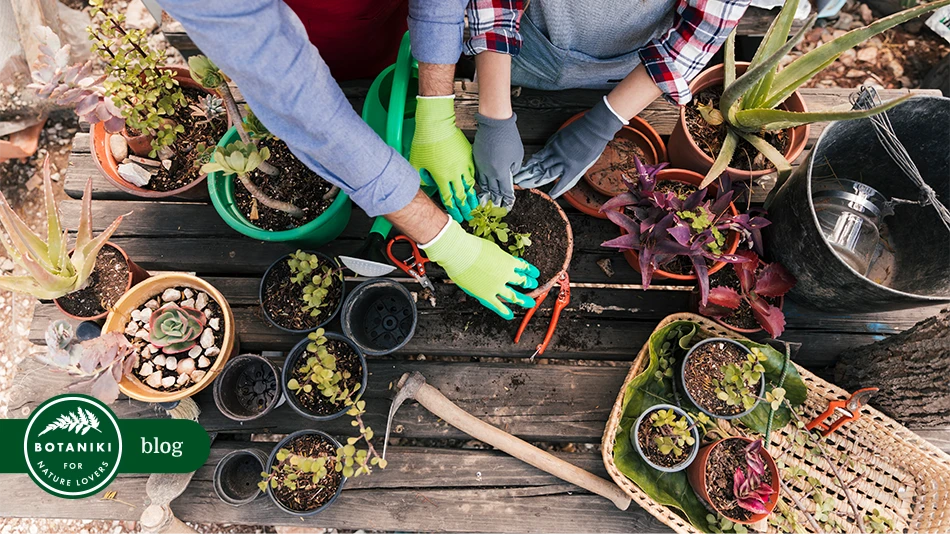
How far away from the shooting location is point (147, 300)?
1.35 meters

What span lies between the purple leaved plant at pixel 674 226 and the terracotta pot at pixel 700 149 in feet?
0.42

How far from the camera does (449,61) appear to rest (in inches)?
46.8

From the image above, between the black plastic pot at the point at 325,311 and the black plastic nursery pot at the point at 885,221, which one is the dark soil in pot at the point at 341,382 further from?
the black plastic nursery pot at the point at 885,221

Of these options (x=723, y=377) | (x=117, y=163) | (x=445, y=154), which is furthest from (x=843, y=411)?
(x=117, y=163)

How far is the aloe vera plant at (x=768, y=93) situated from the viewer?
1123mm

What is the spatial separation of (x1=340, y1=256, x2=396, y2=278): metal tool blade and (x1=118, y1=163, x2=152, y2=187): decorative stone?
64cm

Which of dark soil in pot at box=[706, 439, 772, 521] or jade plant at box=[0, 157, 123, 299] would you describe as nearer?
jade plant at box=[0, 157, 123, 299]

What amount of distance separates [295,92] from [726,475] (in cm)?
128

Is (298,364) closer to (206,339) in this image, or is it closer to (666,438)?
(206,339)

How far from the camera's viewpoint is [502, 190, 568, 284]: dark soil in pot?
1.35m

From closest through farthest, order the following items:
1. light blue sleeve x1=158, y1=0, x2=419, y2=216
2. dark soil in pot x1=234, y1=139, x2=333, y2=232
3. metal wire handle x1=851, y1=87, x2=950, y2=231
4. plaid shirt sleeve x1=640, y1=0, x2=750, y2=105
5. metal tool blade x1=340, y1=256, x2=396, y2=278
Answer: light blue sleeve x1=158, y1=0, x2=419, y2=216, plaid shirt sleeve x1=640, y1=0, x2=750, y2=105, metal wire handle x1=851, y1=87, x2=950, y2=231, metal tool blade x1=340, y1=256, x2=396, y2=278, dark soil in pot x1=234, y1=139, x2=333, y2=232

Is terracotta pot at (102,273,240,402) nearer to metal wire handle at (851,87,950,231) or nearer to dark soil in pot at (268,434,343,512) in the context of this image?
dark soil in pot at (268,434,343,512)

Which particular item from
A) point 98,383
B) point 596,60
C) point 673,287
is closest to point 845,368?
point 673,287

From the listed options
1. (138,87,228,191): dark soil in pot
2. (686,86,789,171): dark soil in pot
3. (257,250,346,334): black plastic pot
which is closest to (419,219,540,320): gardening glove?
(257,250,346,334): black plastic pot
